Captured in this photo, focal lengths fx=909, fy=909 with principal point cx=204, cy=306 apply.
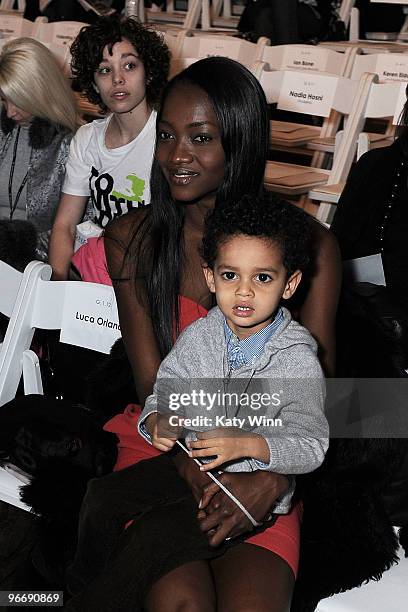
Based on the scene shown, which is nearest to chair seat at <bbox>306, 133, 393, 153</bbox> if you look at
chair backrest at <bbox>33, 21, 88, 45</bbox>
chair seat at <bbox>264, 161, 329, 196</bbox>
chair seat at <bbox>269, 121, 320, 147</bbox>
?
chair seat at <bbox>269, 121, 320, 147</bbox>

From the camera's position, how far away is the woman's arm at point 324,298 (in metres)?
1.53

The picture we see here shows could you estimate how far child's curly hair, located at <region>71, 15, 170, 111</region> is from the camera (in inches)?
102

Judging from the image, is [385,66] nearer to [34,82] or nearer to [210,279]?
[34,82]

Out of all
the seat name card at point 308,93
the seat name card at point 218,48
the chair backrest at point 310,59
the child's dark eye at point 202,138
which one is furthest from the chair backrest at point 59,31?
the child's dark eye at point 202,138

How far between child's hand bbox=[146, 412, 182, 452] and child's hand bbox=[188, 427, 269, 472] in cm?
7

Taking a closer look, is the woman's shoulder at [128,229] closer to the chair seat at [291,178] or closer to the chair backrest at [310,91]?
the chair seat at [291,178]

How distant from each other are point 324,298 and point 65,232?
121cm

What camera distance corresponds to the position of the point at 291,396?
132cm

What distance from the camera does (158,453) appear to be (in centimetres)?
150

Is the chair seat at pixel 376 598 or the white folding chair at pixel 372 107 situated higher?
the white folding chair at pixel 372 107

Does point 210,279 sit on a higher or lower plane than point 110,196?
higher

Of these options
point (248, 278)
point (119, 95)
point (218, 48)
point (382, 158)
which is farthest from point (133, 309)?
point (218, 48)

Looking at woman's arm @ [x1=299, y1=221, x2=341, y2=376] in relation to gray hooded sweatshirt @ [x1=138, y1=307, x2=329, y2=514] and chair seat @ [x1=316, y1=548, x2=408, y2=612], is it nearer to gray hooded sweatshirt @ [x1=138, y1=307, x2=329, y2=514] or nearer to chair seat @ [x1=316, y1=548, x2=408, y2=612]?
gray hooded sweatshirt @ [x1=138, y1=307, x2=329, y2=514]

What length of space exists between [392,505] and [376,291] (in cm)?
51
